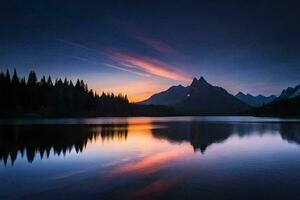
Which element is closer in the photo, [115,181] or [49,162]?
[115,181]

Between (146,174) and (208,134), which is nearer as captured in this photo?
(146,174)

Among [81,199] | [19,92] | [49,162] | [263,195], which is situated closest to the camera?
[81,199]

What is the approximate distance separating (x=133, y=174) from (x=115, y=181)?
2.87 m

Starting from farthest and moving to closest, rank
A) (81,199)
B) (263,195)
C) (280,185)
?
1. (280,185)
2. (263,195)
3. (81,199)

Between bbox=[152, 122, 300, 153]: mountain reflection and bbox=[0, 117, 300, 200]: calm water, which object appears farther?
bbox=[152, 122, 300, 153]: mountain reflection

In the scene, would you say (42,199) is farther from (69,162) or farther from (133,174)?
(69,162)

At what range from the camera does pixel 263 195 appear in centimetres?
1906

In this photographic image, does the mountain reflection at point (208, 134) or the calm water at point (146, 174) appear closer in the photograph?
the calm water at point (146, 174)

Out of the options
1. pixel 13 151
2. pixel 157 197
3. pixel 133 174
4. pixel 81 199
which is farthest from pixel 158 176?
pixel 13 151

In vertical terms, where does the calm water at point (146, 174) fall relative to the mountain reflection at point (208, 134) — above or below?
below

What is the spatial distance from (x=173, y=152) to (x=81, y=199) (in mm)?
23095

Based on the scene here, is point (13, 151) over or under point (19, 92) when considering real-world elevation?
under

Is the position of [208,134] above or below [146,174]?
above

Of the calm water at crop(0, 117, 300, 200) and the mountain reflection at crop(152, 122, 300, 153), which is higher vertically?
the mountain reflection at crop(152, 122, 300, 153)
